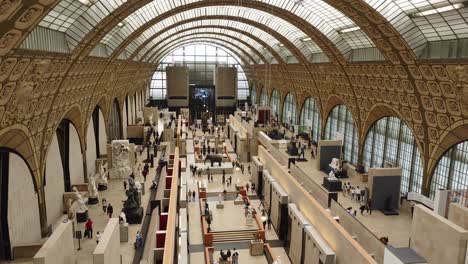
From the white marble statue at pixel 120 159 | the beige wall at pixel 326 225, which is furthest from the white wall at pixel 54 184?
the beige wall at pixel 326 225

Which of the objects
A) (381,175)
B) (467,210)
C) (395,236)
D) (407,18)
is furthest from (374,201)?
(407,18)

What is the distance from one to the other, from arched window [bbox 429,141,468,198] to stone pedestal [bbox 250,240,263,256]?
11334 millimetres

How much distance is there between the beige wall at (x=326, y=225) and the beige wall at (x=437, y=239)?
3.26 meters

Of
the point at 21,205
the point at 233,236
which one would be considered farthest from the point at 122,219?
the point at 233,236

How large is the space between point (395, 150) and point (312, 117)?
18.0 m

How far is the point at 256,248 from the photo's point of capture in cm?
2048

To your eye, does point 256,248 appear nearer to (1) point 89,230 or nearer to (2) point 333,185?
(2) point 333,185

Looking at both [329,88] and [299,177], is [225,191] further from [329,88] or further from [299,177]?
[329,88]

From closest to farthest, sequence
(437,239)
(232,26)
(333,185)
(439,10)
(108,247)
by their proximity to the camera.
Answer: (108,247)
(437,239)
(439,10)
(333,185)
(232,26)

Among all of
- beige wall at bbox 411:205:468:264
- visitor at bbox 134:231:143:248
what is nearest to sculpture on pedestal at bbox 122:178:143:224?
visitor at bbox 134:231:143:248

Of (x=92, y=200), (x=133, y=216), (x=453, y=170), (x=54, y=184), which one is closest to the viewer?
(x=133, y=216)

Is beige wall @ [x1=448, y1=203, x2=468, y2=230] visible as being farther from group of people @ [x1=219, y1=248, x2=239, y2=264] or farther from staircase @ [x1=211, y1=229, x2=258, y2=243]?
staircase @ [x1=211, y1=229, x2=258, y2=243]

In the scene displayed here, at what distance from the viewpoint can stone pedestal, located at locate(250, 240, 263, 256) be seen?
20438 millimetres

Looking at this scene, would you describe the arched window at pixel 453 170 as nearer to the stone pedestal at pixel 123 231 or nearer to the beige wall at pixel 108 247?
the stone pedestal at pixel 123 231
